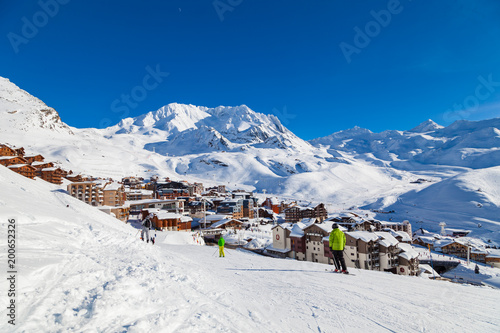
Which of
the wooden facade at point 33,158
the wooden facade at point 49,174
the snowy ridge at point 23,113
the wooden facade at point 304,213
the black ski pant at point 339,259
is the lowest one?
the wooden facade at point 304,213

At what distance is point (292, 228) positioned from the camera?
140 feet

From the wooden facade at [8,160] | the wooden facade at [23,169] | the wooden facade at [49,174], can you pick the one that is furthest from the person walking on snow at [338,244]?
the wooden facade at [49,174]

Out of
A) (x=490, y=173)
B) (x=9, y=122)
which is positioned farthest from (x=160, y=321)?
(x=9, y=122)

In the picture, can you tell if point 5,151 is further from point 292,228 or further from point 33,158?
point 292,228

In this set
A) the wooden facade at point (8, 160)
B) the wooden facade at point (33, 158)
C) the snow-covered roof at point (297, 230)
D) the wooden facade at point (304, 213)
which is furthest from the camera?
the wooden facade at point (304, 213)

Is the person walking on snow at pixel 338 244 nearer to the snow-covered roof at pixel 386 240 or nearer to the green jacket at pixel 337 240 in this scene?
the green jacket at pixel 337 240

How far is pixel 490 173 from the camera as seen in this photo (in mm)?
105812

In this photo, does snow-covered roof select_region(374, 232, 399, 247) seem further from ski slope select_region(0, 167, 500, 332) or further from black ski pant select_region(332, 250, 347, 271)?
ski slope select_region(0, 167, 500, 332)

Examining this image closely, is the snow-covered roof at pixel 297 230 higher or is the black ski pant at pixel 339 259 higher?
the black ski pant at pixel 339 259

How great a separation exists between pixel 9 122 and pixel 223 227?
15034cm

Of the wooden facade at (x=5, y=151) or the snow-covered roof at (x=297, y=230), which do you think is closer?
the snow-covered roof at (x=297, y=230)

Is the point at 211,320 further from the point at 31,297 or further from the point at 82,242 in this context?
the point at 82,242

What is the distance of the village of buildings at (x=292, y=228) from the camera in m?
36.2

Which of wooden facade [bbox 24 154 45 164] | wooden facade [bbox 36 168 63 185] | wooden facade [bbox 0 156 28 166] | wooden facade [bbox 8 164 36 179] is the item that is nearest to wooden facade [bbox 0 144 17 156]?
wooden facade [bbox 24 154 45 164]
